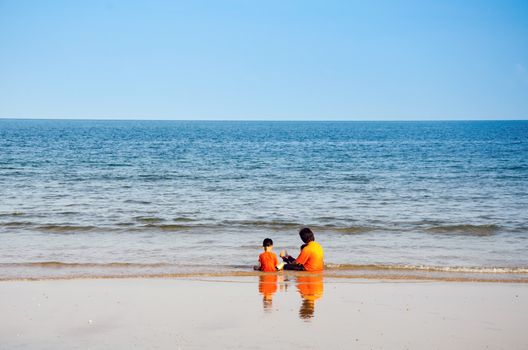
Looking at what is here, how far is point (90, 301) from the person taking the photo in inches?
406

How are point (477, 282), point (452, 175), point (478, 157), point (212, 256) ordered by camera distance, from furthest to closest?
point (478, 157) < point (452, 175) < point (212, 256) < point (477, 282)

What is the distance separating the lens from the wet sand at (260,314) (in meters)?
8.20

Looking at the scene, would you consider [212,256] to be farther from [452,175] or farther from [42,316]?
[452,175]

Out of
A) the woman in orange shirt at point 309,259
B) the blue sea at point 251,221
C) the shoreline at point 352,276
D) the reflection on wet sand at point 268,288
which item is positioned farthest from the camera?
the blue sea at point 251,221

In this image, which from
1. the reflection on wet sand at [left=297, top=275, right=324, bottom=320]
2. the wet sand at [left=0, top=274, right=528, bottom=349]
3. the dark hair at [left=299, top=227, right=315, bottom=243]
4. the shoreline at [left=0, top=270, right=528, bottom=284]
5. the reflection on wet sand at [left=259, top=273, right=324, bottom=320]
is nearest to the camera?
the wet sand at [left=0, top=274, right=528, bottom=349]

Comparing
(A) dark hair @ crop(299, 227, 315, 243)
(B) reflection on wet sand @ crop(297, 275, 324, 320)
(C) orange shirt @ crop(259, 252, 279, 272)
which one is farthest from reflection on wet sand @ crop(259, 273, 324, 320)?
(A) dark hair @ crop(299, 227, 315, 243)

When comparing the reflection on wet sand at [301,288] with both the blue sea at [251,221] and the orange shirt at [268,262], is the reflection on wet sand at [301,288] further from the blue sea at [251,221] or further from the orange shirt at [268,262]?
the blue sea at [251,221]

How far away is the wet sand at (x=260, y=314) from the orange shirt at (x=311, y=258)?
97 centimetres

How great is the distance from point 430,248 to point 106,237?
29.0 feet

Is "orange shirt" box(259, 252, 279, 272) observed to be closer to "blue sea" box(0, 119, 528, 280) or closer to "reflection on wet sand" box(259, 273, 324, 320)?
"reflection on wet sand" box(259, 273, 324, 320)

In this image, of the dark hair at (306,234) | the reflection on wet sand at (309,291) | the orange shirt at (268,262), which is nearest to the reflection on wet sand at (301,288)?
the reflection on wet sand at (309,291)

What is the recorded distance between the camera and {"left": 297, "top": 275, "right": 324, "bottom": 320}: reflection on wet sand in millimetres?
9586

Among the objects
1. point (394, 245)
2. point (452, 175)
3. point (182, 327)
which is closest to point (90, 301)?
point (182, 327)

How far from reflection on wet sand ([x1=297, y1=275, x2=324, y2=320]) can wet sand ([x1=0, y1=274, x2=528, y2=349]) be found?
Result: 19mm
